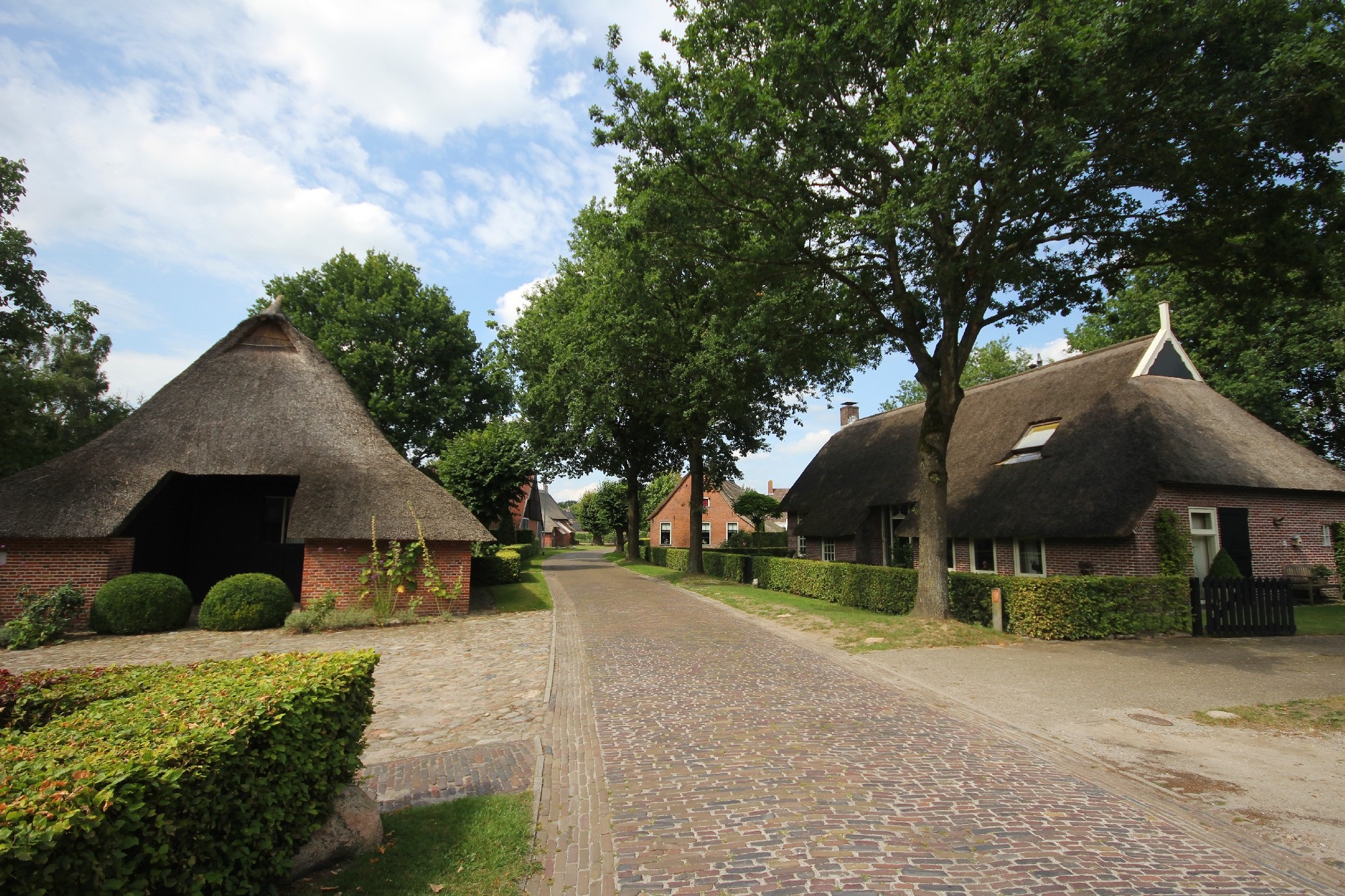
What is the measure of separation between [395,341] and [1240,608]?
112 ft

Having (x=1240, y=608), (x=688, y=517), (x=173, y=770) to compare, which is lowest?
(x=1240, y=608)

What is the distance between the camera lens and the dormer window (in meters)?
20.1

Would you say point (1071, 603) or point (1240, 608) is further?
point (1240, 608)

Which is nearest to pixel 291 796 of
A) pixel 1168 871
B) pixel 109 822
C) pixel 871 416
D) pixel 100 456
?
pixel 109 822

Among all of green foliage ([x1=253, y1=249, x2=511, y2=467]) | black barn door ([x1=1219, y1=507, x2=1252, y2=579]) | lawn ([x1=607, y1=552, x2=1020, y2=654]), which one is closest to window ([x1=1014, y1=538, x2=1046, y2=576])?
black barn door ([x1=1219, y1=507, x2=1252, y2=579])

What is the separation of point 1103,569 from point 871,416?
1672cm

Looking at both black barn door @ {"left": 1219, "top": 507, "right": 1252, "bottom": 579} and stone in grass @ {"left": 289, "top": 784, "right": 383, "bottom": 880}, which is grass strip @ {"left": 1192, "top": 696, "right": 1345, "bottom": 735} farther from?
black barn door @ {"left": 1219, "top": 507, "right": 1252, "bottom": 579}

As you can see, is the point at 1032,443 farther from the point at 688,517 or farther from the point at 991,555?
the point at 688,517

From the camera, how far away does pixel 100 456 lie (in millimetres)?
16203

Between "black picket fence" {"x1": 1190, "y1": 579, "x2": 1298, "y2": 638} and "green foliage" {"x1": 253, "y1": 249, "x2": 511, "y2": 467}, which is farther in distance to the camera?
"green foliage" {"x1": 253, "y1": 249, "x2": 511, "y2": 467}

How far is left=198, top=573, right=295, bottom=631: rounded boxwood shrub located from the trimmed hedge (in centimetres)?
966

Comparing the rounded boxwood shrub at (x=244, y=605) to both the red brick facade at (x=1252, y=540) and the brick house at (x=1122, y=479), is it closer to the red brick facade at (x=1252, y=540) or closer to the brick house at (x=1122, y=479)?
the brick house at (x=1122, y=479)

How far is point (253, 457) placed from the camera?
57.5 ft

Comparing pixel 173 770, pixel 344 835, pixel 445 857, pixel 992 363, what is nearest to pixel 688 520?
pixel 992 363
